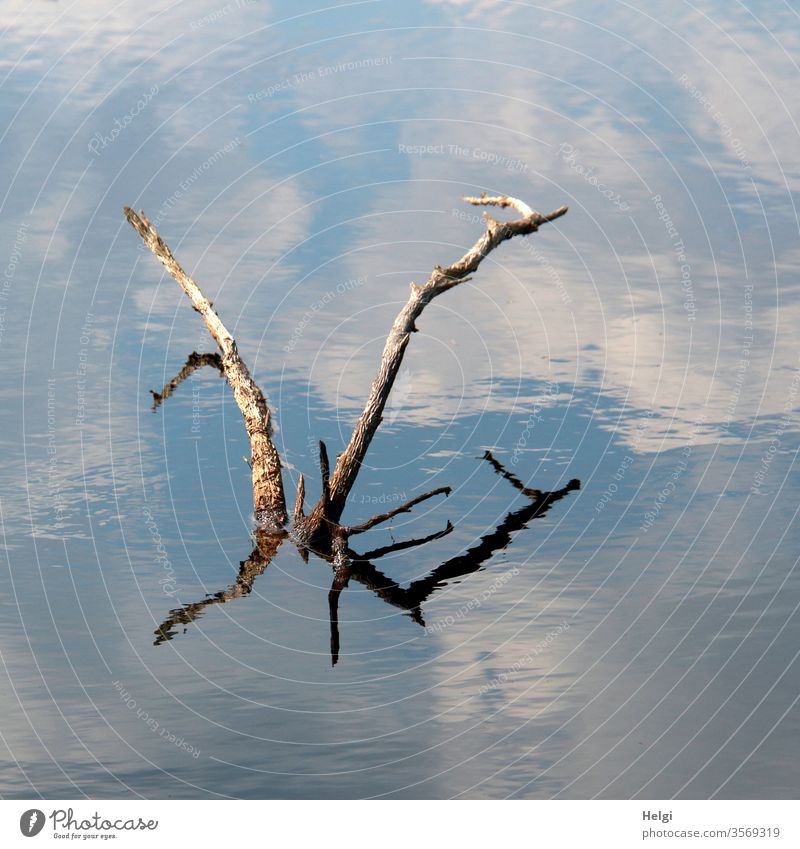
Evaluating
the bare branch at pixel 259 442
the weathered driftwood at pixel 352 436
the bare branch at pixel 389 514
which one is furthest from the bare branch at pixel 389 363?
the bare branch at pixel 259 442

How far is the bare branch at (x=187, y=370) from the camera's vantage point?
41.3m

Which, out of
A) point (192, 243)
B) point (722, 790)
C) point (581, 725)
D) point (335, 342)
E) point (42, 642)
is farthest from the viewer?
point (192, 243)

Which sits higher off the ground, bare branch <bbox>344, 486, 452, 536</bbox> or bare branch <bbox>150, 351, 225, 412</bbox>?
bare branch <bbox>150, 351, 225, 412</bbox>

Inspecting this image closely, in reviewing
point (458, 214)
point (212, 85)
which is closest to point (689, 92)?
point (458, 214)

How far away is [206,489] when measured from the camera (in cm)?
3597

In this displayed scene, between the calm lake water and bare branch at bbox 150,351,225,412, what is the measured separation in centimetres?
39

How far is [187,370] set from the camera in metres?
42.8

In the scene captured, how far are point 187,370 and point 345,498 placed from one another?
11.2 m

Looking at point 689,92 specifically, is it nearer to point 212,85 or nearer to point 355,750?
point 212,85

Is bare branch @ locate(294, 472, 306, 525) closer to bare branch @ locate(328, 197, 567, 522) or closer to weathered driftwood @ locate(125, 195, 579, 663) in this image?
weathered driftwood @ locate(125, 195, 579, 663)

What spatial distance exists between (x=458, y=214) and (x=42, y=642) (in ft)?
89.5
